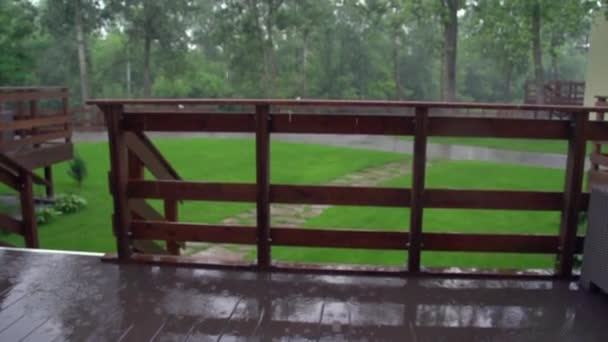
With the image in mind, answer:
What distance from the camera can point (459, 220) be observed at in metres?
7.33

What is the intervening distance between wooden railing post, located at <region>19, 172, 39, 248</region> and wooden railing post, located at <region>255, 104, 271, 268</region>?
2.26 metres

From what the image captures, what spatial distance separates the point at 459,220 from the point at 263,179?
15.4 ft

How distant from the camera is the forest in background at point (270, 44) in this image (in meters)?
20.9

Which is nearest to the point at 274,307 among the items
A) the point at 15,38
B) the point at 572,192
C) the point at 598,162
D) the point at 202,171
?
the point at 572,192

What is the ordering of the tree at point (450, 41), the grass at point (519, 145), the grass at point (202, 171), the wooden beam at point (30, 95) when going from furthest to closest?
the tree at point (450, 41), the grass at point (519, 145), the grass at point (202, 171), the wooden beam at point (30, 95)

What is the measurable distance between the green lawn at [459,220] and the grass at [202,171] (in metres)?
1.60

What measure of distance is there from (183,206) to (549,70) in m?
38.2

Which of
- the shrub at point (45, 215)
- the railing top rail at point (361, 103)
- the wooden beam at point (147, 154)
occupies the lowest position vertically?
the shrub at point (45, 215)

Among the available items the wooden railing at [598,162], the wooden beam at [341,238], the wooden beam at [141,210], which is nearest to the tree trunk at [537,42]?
the wooden railing at [598,162]

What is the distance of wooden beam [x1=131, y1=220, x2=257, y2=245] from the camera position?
3.39m

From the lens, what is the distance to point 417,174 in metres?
3.21

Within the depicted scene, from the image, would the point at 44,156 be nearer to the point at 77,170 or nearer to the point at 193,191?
the point at 77,170

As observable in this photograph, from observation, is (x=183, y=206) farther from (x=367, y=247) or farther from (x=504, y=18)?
(x=504, y=18)

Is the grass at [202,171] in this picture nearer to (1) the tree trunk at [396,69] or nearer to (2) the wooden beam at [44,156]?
(2) the wooden beam at [44,156]
